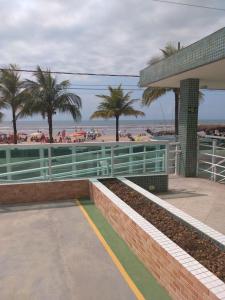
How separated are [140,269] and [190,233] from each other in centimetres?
85

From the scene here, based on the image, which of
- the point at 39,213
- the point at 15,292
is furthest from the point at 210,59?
the point at 15,292

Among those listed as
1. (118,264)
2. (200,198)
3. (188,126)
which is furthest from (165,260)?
(188,126)

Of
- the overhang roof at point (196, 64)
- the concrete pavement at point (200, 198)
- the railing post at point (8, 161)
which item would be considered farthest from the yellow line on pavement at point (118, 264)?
the overhang roof at point (196, 64)

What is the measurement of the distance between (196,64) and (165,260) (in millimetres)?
5888

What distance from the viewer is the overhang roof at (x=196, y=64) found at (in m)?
7.38

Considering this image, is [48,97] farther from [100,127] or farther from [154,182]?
[100,127]

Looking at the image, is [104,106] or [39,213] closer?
[39,213]

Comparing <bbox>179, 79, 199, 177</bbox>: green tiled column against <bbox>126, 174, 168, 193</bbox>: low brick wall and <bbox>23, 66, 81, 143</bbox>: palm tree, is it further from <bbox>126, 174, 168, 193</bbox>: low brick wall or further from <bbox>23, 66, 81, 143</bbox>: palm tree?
<bbox>23, 66, 81, 143</bbox>: palm tree

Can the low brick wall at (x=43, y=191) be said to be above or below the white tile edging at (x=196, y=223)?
below

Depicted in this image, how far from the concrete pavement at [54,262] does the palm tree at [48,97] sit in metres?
14.5

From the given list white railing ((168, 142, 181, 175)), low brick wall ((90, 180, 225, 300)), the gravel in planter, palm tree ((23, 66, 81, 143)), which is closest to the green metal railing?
white railing ((168, 142, 181, 175))

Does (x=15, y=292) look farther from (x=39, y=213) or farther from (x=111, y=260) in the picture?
(x=39, y=213)

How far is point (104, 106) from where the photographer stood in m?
24.0

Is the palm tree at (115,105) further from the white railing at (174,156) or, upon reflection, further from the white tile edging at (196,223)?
the white tile edging at (196,223)
